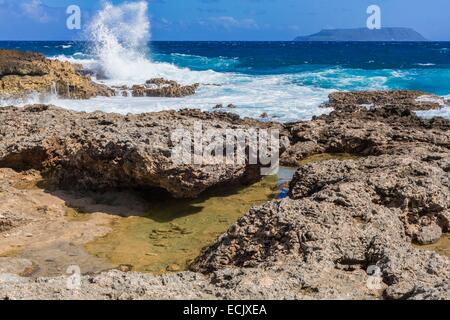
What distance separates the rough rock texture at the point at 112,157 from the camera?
6641 millimetres

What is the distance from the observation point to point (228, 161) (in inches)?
278

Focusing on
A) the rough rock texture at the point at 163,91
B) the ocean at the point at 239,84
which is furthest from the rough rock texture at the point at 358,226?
the rough rock texture at the point at 163,91

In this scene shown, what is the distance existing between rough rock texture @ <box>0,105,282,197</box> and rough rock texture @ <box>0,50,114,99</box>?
1329 cm

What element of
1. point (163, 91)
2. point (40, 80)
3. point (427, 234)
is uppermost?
point (40, 80)

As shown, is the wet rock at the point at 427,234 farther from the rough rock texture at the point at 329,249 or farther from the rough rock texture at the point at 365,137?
the rough rock texture at the point at 365,137

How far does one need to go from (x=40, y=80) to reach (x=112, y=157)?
1652 cm

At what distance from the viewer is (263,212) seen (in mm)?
4875

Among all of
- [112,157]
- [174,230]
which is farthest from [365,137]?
[174,230]

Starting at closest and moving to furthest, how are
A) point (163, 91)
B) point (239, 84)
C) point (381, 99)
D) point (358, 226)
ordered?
1. point (358, 226)
2. point (381, 99)
3. point (163, 91)
4. point (239, 84)

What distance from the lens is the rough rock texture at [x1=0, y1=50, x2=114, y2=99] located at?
69.7 ft

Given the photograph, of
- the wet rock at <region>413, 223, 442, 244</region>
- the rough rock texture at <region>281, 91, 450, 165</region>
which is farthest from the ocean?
the wet rock at <region>413, 223, 442, 244</region>

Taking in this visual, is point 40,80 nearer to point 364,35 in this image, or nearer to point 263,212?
point 263,212
